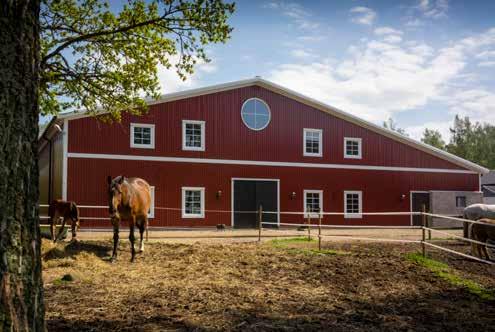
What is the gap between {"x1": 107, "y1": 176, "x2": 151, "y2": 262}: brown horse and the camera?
34.7 feet

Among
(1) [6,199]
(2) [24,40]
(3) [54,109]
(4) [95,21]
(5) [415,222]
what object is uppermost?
(4) [95,21]

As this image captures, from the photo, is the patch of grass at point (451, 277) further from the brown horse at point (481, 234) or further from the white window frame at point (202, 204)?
the white window frame at point (202, 204)

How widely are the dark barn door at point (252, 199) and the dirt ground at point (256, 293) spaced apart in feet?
38.2

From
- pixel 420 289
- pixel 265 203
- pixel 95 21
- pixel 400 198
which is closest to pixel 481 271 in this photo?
pixel 420 289

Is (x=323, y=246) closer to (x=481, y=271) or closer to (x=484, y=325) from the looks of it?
(x=481, y=271)

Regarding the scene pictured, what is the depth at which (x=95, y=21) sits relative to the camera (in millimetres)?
11195

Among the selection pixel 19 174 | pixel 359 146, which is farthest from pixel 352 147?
pixel 19 174

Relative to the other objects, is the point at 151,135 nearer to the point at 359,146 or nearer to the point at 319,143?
the point at 319,143

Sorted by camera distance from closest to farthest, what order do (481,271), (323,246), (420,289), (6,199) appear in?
(6,199)
(420,289)
(481,271)
(323,246)

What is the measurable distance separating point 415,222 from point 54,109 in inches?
849

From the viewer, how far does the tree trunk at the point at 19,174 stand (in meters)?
3.11

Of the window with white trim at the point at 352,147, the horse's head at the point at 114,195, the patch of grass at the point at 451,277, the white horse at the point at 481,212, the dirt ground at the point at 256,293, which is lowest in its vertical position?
the patch of grass at the point at 451,277

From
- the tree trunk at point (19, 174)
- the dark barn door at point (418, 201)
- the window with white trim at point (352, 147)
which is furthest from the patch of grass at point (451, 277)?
the dark barn door at point (418, 201)

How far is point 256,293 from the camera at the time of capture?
673 centimetres
